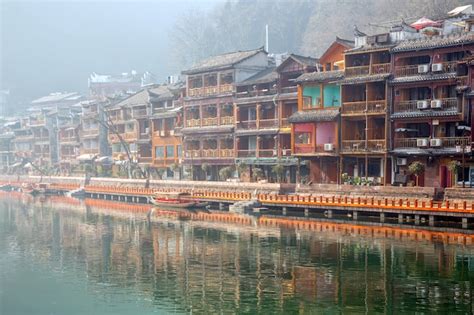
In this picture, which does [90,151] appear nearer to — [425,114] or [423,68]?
[425,114]

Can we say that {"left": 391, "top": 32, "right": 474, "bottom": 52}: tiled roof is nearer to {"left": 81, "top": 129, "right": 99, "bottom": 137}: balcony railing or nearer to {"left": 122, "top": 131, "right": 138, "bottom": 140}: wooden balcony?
{"left": 122, "top": 131, "right": 138, "bottom": 140}: wooden balcony

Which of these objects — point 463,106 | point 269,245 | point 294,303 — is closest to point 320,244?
point 269,245

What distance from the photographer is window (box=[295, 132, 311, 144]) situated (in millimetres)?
64750

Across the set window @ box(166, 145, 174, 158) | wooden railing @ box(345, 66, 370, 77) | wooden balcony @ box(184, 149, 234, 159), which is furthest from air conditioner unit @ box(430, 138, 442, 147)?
window @ box(166, 145, 174, 158)

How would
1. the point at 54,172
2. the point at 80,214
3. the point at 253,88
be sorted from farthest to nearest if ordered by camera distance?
the point at 54,172
the point at 253,88
the point at 80,214

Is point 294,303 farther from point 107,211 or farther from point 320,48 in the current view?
point 320,48

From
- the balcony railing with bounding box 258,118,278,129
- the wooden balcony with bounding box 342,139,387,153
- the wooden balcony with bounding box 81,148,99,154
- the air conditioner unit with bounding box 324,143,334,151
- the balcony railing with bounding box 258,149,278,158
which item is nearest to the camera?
the wooden balcony with bounding box 342,139,387,153

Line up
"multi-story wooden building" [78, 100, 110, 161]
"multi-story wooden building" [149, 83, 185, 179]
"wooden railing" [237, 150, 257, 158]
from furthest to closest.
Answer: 1. "multi-story wooden building" [78, 100, 110, 161]
2. "multi-story wooden building" [149, 83, 185, 179]
3. "wooden railing" [237, 150, 257, 158]

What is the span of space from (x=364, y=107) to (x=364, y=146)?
3.85m

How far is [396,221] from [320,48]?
7192 centimetres

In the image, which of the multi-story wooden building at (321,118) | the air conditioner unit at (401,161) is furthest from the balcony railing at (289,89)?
the air conditioner unit at (401,161)

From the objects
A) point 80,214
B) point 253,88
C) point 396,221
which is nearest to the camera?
point 396,221

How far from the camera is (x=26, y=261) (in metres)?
42.5

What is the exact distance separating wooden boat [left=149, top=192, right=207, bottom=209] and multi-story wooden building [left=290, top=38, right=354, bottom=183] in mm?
12059
